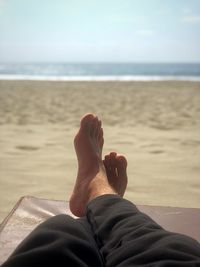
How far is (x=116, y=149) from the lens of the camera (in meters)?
2.78

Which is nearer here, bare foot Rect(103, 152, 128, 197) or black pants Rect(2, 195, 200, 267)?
black pants Rect(2, 195, 200, 267)

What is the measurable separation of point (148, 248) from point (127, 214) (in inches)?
6.3

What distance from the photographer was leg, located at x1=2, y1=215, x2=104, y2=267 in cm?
67

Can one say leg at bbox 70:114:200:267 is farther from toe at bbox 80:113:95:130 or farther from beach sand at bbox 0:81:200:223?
beach sand at bbox 0:81:200:223

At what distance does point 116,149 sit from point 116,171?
1.13 metres

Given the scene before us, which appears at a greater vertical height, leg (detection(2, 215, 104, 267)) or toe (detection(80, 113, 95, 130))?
toe (detection(80, 113, 95, 130))

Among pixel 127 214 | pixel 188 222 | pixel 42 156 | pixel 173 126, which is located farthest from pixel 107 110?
pixel 127 214

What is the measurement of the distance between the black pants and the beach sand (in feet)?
3.12

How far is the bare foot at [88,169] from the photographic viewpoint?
130cm

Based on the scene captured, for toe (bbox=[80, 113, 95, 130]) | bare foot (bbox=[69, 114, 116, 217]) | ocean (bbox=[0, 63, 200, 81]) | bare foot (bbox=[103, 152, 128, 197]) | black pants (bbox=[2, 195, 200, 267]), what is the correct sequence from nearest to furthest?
black pants (bbox=[2, 195, 200, 267])
bare foot (bbox=[69, 114, 116, 217])
bare foot (bbox=[103, 152, 128, 197])
toe (bbox=[80, 113, 95, 130])
ocean (bbox=[0, 63, 200, 81])

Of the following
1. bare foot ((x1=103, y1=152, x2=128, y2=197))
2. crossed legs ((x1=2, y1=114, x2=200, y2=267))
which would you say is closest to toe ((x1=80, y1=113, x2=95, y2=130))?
bare foot ((x1=103, y1=152, x2=128, y2=197))

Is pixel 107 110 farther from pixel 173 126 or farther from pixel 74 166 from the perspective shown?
pixel 74 166

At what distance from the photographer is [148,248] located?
71cm

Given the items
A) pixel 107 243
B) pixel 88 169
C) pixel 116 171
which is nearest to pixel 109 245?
pixel 107 243
